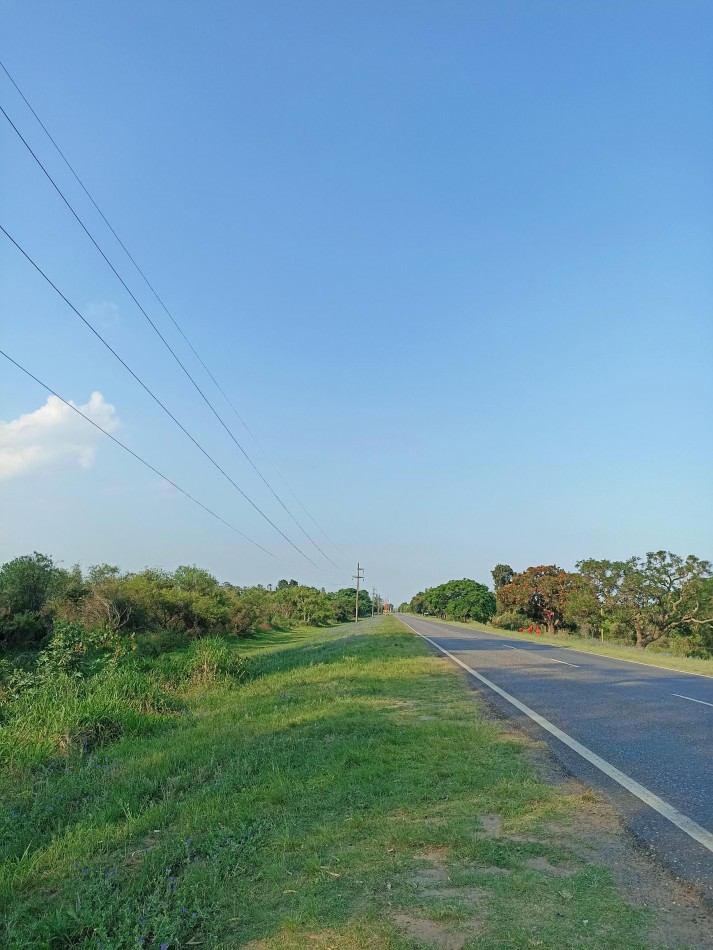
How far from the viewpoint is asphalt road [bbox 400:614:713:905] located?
4598 mm

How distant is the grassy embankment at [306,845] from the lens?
345 cm

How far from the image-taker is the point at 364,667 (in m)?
15.5

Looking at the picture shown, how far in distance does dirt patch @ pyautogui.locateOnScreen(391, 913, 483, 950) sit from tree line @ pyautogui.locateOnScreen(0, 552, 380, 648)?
13791 millimetres

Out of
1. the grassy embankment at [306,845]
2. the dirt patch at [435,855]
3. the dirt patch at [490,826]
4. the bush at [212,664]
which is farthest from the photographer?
the bush at [212,664]

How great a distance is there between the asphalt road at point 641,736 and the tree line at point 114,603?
10.5 meters

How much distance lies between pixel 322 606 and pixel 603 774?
88.2 metres

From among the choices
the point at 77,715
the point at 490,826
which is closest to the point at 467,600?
the point at 77,715

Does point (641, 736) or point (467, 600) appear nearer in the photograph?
point (641, 736)

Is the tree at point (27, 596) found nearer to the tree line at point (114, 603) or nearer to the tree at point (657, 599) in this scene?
the tree line at point (114, 603)

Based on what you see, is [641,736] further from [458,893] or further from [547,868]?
[458,893]

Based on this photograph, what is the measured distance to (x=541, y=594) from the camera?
220 ft

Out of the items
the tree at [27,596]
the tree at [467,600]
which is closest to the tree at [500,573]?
the tree at [467,600]

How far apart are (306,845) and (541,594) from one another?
66390 mm

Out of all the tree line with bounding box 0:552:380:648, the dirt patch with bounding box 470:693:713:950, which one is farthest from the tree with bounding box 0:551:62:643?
the dirt patch with bounding box 470:693:713:950
